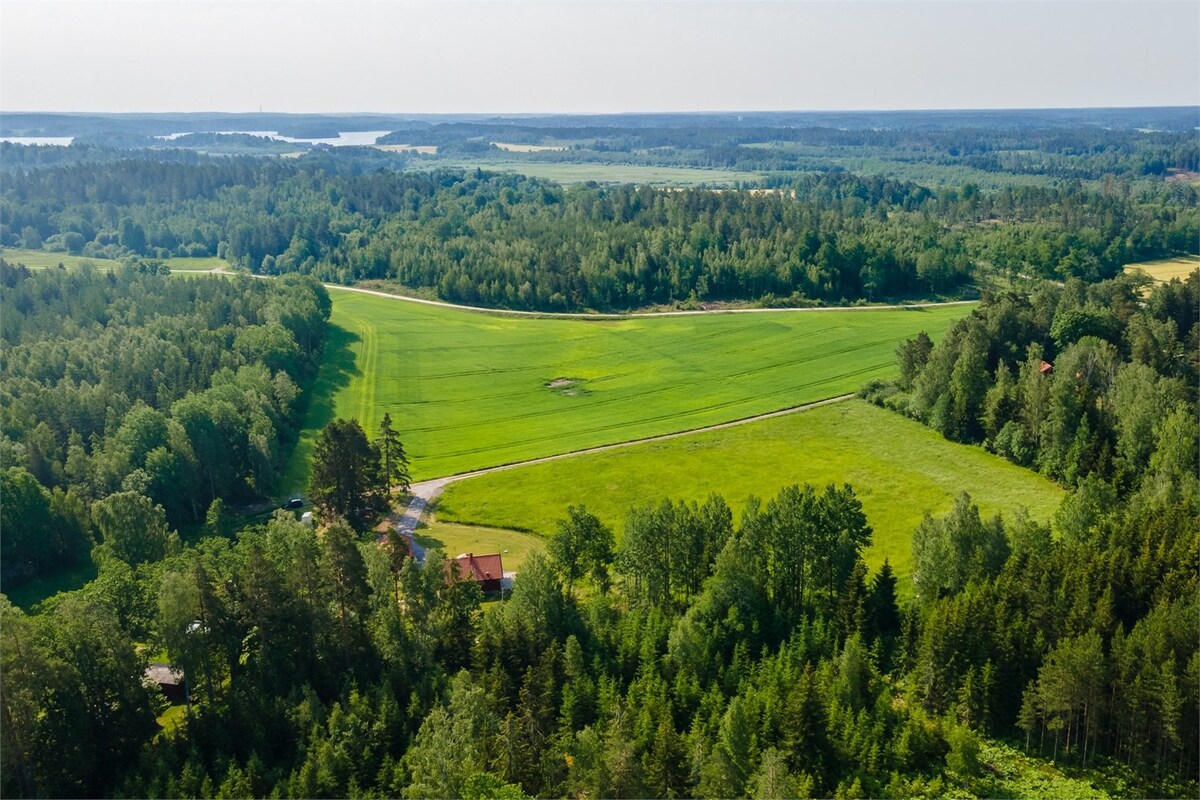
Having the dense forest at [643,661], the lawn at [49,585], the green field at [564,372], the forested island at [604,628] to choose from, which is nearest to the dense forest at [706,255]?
the green field at [564,372]

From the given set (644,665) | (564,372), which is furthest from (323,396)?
(644,665)

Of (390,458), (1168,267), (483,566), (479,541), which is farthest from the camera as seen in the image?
(1168,267)

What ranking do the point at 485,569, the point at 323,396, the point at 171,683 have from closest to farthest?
the point at 171,683
the point at 485,569
the point at 323,396

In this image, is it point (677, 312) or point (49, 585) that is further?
point (677, 312)

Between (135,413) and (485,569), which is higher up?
(135,413)

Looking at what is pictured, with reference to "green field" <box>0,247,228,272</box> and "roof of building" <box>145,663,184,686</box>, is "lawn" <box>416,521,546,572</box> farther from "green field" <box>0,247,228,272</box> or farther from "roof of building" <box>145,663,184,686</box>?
"green field" <box>0,247,228,272</box>

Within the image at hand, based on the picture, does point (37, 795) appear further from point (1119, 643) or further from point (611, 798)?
point (1119, 643)

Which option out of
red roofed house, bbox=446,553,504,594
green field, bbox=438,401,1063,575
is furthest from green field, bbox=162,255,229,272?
red roofed house, bbox=446,553,504,594

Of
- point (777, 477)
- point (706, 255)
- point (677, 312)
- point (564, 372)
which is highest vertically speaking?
point (706, 255)

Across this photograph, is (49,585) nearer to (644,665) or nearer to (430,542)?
(430,542)
